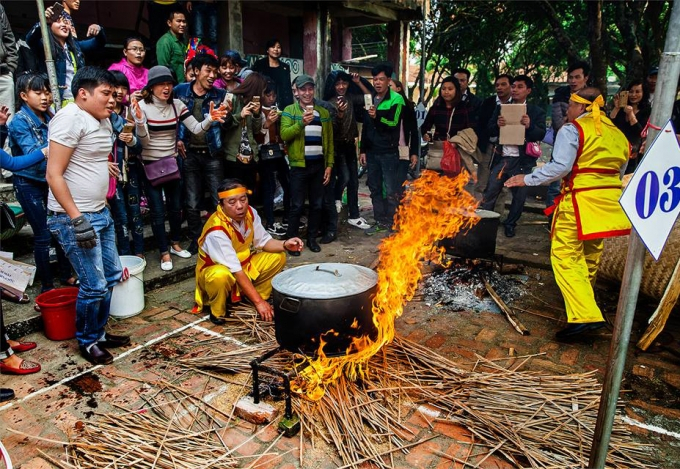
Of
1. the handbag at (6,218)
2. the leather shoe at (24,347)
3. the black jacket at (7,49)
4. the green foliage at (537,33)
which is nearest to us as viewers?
the leather shoe at (24,347)

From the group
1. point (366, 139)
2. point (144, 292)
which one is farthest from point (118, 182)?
point (366, 139)

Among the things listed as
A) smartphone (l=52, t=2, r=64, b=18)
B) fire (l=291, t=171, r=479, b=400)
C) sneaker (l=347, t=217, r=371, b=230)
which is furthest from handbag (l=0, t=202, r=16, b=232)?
sneaker (l=347, t=217, r=371, b=230)

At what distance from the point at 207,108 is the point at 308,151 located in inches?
63.4

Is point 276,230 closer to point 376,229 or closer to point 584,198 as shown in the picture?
point 376,229

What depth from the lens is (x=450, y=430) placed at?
3328 mm

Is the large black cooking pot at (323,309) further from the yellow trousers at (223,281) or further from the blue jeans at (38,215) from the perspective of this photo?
the blue jeans at (38,215)

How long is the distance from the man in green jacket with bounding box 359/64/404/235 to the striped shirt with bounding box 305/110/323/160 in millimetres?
1306

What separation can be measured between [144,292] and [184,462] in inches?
122

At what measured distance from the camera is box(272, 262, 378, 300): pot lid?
345cm

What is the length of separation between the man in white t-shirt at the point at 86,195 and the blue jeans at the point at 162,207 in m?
1.68

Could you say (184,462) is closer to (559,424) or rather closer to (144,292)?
(559,424)

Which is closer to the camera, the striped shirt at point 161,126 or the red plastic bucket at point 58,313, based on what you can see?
the red plastic bucket at point 58,313

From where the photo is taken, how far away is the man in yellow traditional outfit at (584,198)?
14.5 feet

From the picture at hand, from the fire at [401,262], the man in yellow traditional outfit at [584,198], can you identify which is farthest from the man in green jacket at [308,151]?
the man in yellow traditional outfit at [584,198]
